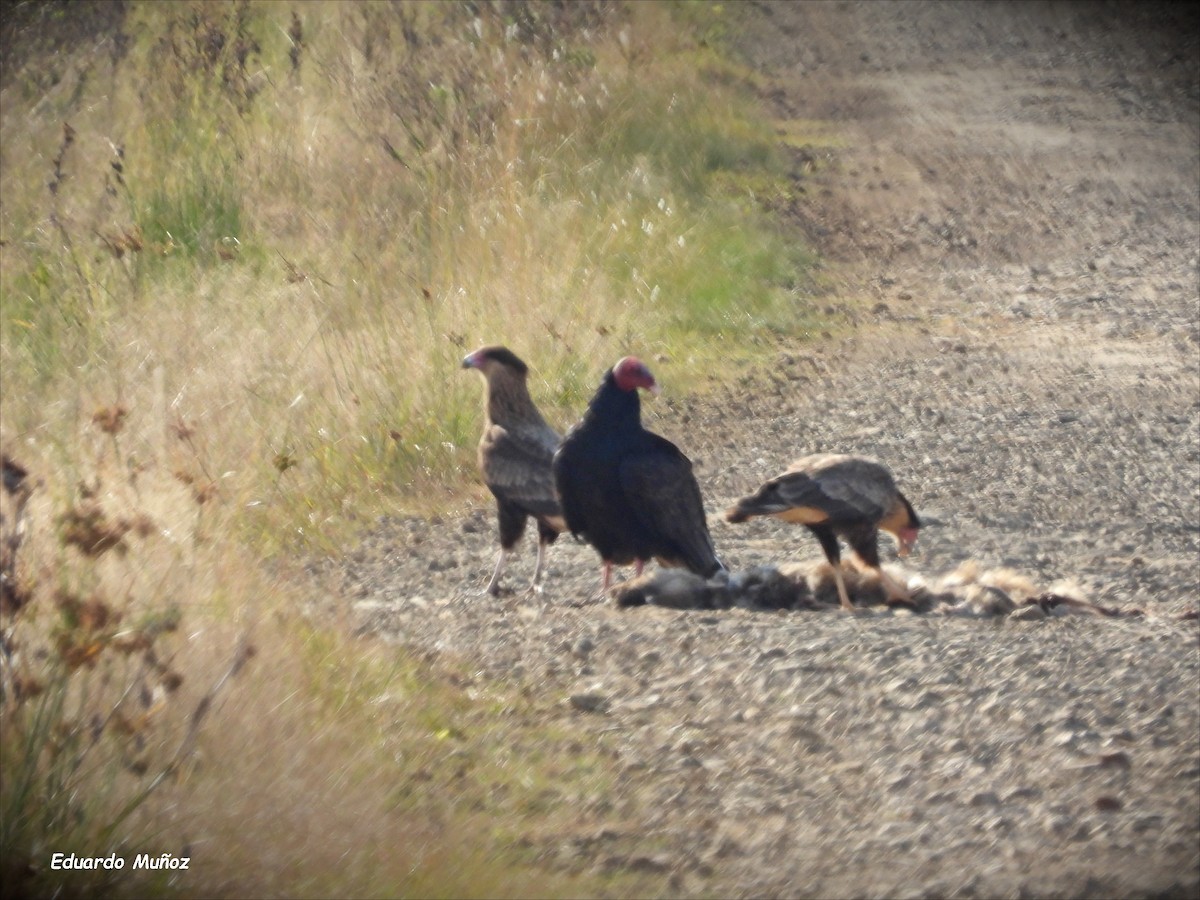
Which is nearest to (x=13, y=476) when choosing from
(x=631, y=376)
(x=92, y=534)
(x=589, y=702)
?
(x=92, y=534)

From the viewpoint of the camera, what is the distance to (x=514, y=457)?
23.8 ft

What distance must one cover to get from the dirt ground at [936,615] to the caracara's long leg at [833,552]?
18cm

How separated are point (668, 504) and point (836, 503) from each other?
61 centimetres

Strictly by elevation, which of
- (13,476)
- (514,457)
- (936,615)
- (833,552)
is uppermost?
(13,476)

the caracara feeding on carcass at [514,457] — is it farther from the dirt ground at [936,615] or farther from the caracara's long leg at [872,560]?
the caracara's long leg at [872,560]

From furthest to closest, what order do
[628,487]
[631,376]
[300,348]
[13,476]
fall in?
[300,348], [631,376], [628,487], [13,476]

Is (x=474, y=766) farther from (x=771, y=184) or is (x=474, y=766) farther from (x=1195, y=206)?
(x=1195, y=206)

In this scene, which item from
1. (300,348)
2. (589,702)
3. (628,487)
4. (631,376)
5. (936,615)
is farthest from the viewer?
(300,348)

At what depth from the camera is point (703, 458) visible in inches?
352

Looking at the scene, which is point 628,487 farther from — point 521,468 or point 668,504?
point 521,468

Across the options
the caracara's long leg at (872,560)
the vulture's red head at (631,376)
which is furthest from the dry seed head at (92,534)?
the caracara's long leg at (872,560)

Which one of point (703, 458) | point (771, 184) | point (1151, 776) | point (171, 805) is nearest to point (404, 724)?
point (171, 805)

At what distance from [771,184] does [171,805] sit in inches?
471

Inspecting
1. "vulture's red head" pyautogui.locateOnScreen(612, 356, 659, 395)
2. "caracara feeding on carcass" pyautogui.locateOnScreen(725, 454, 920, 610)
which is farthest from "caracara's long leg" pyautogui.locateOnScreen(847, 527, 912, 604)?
"vulture's red head" pyautogui.locateOnScreen(612, 356, 659, 395)
